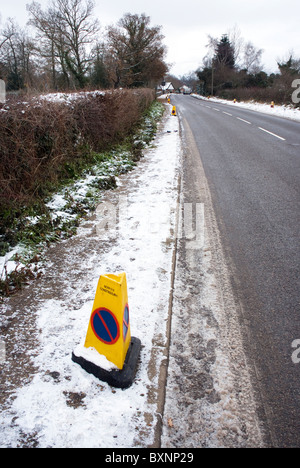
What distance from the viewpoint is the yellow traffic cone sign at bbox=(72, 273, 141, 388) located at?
6.89 feet

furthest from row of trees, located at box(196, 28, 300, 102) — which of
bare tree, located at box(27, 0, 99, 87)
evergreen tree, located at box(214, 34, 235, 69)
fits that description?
bare tree, located at box(27, 0, 99, 87)

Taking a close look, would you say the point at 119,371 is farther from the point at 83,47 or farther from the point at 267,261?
the point at 83,47

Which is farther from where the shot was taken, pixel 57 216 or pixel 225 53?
pixel 225 53

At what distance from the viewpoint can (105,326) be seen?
2.20 metres

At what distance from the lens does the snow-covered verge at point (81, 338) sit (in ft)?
6.20

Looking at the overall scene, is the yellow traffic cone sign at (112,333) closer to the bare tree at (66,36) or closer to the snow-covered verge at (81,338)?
the snow-covered verge at (81,338)

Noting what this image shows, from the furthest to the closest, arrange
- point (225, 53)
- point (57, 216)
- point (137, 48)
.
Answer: point (225, 53) < point (137, 48) < point (57, 216)

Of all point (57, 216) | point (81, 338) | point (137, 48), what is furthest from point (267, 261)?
point (137, 48)

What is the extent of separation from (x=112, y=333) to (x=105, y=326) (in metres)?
0.08

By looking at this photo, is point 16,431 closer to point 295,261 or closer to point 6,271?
point 6,271

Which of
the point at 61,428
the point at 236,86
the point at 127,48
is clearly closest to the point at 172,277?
the point at 61,428

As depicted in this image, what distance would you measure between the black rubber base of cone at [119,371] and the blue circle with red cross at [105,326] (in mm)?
229

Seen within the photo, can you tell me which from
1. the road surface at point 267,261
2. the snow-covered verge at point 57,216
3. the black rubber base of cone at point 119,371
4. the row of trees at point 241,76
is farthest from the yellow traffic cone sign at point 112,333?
the row of trees at point 241,76
